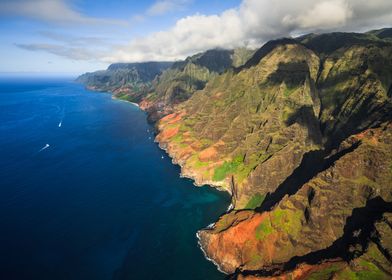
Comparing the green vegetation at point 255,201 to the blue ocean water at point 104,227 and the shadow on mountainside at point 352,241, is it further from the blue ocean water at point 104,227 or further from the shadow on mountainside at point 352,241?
the shadow on mountainside at point 352,241

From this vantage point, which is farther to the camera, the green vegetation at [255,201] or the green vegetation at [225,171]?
the green vegetation at [225,171]

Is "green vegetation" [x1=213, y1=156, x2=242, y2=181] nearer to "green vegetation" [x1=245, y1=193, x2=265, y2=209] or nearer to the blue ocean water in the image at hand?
the blue ocean water

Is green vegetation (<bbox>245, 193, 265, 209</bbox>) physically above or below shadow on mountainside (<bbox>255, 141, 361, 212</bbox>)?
below

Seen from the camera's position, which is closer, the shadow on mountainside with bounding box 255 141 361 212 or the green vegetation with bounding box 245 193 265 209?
the shadow on mountainside with bounding box 255 141 361 212

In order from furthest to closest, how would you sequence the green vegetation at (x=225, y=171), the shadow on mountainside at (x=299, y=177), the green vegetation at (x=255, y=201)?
the green vegetation at (x=225, y=171), the green vegetation at (x=255, y=201), the shadow on mountainside at (x=299, y=177)

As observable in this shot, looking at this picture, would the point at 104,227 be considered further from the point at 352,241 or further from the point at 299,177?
the point at 352,241

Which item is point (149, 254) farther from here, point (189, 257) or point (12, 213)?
point (12, 213)

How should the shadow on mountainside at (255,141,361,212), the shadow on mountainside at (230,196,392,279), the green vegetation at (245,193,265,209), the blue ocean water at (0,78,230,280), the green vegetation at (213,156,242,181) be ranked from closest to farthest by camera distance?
1. the shadow on mountainside at (230,196,392,279)
2. the blue ocean water at (0,78,230,280)
3. the shadow on mountainside at (255,141,361,212)
4. the green vegetation at (245,193,265,209)
5. the green vegetation at (213,156,242,181)

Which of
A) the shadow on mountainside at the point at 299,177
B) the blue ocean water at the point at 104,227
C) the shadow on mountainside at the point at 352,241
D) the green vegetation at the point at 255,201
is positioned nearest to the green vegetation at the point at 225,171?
the blue ocean water at the point at 104,227

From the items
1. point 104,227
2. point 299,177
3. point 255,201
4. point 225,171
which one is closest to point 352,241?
point 299,177

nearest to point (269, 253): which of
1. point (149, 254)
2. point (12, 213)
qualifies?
point (149, 254)

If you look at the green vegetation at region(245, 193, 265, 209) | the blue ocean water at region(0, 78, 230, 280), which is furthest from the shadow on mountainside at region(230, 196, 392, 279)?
the green vegetation at region(245, 193, 265, 209)
